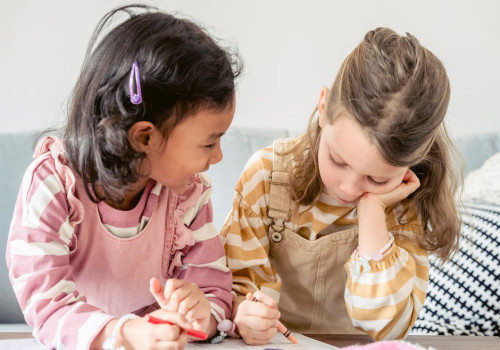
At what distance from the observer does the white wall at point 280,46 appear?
1.68 m

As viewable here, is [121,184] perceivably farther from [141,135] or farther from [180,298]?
[180,298]

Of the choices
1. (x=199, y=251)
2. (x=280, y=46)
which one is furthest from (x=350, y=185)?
(x=280, y=46)

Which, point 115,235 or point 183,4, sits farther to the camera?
point 183,4

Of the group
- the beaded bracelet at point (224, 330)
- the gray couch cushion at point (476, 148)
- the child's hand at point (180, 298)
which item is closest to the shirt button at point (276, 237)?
the beaded bracelet at point (224, 330)

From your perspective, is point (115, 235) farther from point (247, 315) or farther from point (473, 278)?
point (473, 278)

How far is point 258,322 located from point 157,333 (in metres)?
0.21

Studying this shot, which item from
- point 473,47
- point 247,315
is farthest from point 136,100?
point 473,47

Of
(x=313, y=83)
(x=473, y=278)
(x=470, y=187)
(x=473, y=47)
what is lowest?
(x=473, y=278)

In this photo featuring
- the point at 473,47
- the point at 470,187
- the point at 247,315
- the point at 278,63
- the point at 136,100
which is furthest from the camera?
the point at 473,47

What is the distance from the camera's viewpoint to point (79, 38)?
1688mm

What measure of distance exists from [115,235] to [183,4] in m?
0.92

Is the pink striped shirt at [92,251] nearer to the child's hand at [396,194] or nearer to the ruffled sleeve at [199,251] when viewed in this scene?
the ruffled sleeve at [199,251]

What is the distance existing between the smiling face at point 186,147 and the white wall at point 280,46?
28.5 inches

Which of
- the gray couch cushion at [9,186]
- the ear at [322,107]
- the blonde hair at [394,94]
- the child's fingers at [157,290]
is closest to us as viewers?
the child's fingers at [157,290]
